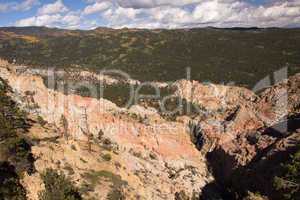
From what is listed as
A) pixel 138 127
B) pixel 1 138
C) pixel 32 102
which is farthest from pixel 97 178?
pixel 138 127

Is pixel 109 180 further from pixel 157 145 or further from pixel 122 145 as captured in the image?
pixel 157 145

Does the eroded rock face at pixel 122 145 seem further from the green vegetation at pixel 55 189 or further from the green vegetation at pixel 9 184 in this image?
the green vegetation at pixel 9 184

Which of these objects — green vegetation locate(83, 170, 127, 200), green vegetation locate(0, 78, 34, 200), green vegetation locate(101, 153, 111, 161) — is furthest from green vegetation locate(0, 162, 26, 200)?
green vegetation locate(101, 153, 111, 161)

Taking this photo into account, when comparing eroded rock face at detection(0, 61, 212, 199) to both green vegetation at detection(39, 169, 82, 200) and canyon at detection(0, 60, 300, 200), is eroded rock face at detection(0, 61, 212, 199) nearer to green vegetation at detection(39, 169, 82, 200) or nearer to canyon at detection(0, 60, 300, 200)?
canyon at detection(0, 60, 300, 200)

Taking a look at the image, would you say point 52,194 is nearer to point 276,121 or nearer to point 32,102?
point 32,102

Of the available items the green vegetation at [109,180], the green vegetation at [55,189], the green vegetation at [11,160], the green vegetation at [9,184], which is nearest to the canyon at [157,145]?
the green vegetation at [109,180]
